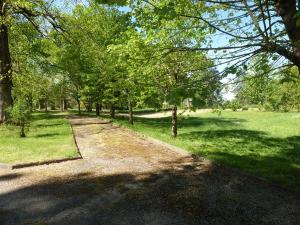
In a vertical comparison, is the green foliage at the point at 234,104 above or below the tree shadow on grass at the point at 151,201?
above

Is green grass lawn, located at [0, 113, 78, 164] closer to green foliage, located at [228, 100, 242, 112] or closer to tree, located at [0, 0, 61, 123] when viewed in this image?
tree, located at [0, 0, 61, 123]

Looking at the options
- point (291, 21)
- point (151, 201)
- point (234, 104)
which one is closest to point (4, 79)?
point (151, 201)

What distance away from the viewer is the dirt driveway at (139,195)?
6344 mm

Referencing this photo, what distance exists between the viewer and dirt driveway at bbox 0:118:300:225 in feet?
20.8

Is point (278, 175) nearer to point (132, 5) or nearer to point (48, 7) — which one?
point (132, 5)

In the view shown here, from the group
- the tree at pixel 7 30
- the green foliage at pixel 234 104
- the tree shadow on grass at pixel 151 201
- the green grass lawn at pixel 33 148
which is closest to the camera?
the tree shadow on grass at pixel 151 201

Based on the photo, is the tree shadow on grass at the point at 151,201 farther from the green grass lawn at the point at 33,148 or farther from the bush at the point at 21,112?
the bush at the point at 21,112

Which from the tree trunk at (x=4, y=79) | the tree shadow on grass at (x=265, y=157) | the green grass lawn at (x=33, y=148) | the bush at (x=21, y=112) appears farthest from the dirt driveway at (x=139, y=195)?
the tree trunk at (x=4, y=79)

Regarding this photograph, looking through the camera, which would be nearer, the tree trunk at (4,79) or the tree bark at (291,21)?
the tree bark at (291,21)

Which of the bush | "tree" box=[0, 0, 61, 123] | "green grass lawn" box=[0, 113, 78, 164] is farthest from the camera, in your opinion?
"tree" box=[0, 0, 61, 123]

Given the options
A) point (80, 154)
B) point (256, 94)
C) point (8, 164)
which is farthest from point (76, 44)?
point (256, 94)

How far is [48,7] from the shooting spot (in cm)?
2131

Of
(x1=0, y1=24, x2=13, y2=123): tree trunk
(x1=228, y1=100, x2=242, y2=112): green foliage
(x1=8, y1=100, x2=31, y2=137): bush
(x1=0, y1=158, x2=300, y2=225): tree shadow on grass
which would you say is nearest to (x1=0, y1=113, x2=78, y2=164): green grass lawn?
(x1=8, y1=100, x2=31, y2=137): bush

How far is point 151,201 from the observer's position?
7.24 metres
